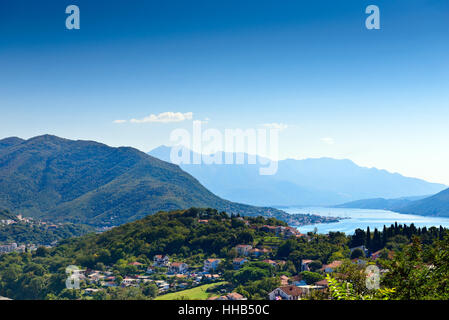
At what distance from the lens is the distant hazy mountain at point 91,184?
85.2 m

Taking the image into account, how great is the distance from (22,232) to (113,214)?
2110 cm

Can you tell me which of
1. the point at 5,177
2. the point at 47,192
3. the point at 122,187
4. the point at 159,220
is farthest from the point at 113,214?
the point at 159,220

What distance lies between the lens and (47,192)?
331 ft

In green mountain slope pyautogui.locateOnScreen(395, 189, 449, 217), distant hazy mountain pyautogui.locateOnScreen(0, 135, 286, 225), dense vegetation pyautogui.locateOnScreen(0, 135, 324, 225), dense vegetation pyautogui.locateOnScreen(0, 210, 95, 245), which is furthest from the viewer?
green mountain slope pyautogui.locateOnScreen(395, 189, 449, 217)

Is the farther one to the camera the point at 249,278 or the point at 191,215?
the point at 191,215

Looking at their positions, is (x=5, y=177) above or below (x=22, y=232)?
above

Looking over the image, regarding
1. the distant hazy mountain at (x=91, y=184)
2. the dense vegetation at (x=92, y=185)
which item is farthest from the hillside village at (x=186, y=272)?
the distant hazy mountain at (x=91, y=184)

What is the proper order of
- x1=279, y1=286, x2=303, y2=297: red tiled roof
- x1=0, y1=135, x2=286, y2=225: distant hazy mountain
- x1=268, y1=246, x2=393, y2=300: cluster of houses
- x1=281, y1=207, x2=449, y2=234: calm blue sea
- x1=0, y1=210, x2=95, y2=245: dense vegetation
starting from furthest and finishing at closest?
x1=0, y1=135, x2=286, y2=225: distant hazy mountain → x1=281, y1=207, x2=449, y2=234: calm blue sea → x1=0, y1=210, x2=95, y2=245: dense vegetation → x1=279, y1=286, x2=303, y2=297: red tiled roof → x1=268, y1=246, x2=393, y2=300: cluster of houses

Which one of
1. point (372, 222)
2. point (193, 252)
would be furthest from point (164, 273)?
point (372, 222)

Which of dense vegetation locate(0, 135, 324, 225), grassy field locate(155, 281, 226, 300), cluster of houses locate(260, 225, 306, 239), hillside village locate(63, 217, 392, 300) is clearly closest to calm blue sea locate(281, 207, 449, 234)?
dense vegetation locate(0, 135, 324, 225)

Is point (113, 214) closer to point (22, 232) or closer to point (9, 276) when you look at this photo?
point (22, 232)

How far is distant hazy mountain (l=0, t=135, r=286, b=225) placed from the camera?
85.2 metres

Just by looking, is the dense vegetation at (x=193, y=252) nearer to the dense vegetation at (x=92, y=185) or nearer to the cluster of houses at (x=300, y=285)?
the cluster of houses at (x=300, y=285)

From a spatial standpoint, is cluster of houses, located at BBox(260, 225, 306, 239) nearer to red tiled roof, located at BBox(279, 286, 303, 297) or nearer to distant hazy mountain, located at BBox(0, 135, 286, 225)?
red tiled roof, located at BBox(279, 286, 303, 297)
